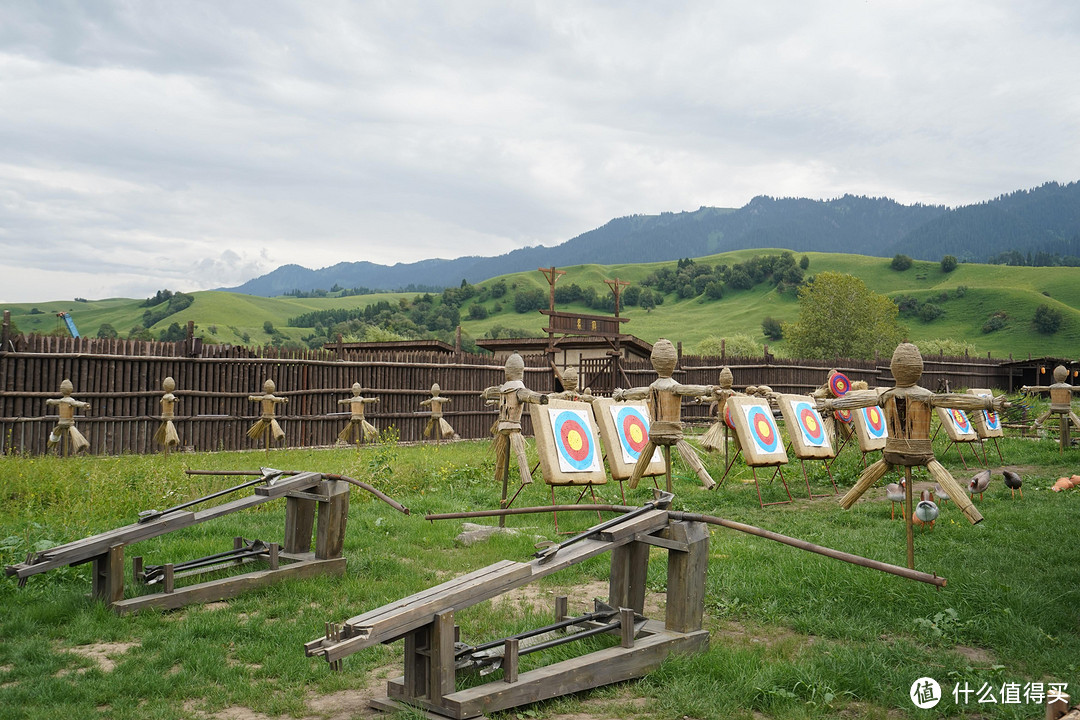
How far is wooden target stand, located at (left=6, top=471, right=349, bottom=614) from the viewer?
5098 millimetres

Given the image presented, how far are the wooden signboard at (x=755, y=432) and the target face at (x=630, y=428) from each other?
3.67 ft

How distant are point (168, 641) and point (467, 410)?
1524cm

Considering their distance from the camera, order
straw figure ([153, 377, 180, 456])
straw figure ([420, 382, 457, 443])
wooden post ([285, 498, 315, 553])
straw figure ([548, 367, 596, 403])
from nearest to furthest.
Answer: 1. wooden post ([285, 498, 315, 553])
2. straw figure ([548, 367, 596, 403])
3. straw figure ([153, 377, 180, 456])
4. straw figure ([420, 382, 457, 443])

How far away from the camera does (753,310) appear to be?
87.7m

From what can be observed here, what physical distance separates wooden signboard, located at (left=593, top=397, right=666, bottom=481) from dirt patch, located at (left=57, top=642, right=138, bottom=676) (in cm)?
522

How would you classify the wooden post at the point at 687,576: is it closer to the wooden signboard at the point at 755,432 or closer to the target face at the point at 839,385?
the wooden signboard at the point at 755,432

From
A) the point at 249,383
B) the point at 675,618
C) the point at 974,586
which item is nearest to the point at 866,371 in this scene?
the point at 249,383

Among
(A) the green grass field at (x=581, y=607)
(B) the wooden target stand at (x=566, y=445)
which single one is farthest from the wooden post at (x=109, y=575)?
(B) the wooden target stand at (x=566, y=445)

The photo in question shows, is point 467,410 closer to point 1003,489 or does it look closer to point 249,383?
point 249,383

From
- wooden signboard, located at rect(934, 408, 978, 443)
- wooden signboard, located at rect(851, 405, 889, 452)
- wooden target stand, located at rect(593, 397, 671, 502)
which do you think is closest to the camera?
wooden target stand, located at rect(593, 397, 671, 502)

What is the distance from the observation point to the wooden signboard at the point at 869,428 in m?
10.6

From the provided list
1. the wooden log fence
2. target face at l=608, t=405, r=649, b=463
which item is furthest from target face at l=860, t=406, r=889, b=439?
the wooden log fence

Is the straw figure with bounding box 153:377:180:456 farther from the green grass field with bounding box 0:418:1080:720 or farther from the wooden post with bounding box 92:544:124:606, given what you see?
Result: the wooden post with bounding box 92:544:124:606

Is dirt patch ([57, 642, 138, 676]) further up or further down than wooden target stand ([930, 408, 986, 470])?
further down
